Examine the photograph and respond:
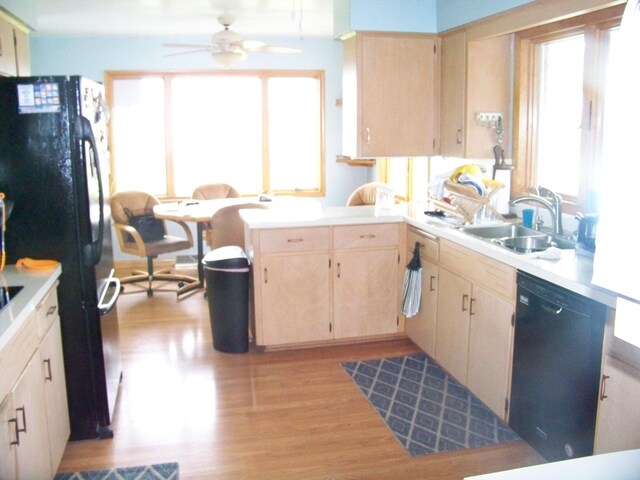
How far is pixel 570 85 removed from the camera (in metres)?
3.53

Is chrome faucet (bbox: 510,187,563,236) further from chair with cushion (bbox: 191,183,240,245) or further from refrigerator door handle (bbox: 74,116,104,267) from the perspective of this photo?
chair with cushion (bbox: 191,183,240,245)

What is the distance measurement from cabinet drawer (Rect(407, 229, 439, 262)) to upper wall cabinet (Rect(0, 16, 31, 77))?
2.42 m

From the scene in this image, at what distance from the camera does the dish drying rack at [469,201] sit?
3.63 m

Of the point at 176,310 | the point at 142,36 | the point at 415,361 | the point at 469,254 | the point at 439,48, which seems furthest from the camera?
the point at 142,36

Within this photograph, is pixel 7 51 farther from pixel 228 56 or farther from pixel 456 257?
pixel 456 257

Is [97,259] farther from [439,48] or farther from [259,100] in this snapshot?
[259,100]

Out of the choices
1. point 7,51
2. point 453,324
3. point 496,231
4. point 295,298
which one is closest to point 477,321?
point 453,324

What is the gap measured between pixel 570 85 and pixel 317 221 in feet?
5.50

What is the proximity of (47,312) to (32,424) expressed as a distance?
53 cm

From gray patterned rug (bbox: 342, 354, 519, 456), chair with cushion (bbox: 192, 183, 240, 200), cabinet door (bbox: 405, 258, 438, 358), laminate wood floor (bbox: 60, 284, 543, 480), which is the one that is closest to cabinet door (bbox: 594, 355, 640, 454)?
laminate wood floor (bbox: 60, 284, 543, 480)

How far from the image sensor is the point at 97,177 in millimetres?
2881

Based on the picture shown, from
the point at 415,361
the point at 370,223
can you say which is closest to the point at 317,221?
the point at 370,223

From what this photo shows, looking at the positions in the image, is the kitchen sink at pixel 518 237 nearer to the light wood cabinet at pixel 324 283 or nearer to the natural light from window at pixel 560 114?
the natural light from window at pixel 560 114

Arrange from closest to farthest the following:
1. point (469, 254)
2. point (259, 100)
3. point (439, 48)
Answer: point (469, 254)
point (439, 48)
point (259, 100)
